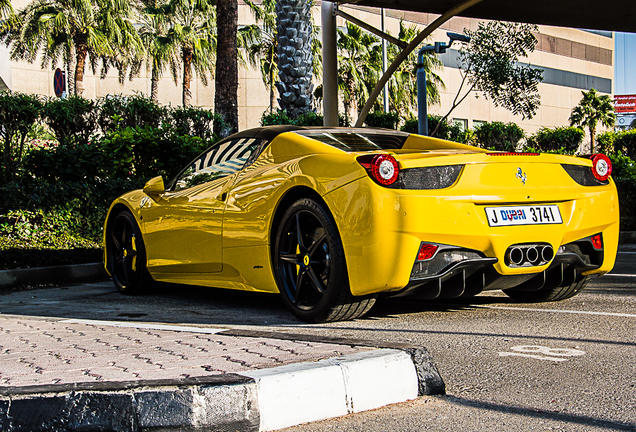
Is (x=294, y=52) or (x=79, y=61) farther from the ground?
(x=79, y=61)

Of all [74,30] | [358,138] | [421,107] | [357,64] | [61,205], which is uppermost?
[74,30]

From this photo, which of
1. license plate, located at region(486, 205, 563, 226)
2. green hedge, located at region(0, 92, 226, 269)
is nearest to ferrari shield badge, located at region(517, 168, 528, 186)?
license plate, located at region(486, 205, 563, 226)

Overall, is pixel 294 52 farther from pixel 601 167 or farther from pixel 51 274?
pixel 601 167

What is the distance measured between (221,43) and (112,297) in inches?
379

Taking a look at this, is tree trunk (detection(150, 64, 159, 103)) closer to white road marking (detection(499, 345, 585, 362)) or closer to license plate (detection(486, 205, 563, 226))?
license plate (detection(486, 205, 563, 226))

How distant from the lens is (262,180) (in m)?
5.05

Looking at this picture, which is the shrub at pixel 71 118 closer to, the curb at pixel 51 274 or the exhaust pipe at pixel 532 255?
the curb at pixel 51 274

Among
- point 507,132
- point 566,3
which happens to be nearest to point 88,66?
point 507,132

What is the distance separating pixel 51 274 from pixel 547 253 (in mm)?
5682

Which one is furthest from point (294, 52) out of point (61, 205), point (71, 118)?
point (61, 205)

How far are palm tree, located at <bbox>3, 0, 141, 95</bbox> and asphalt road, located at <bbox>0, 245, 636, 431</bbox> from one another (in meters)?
34.3

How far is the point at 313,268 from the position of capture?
182 inches

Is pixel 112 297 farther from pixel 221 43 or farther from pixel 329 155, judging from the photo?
pixel 221 43

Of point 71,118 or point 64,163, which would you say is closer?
point 64,163
